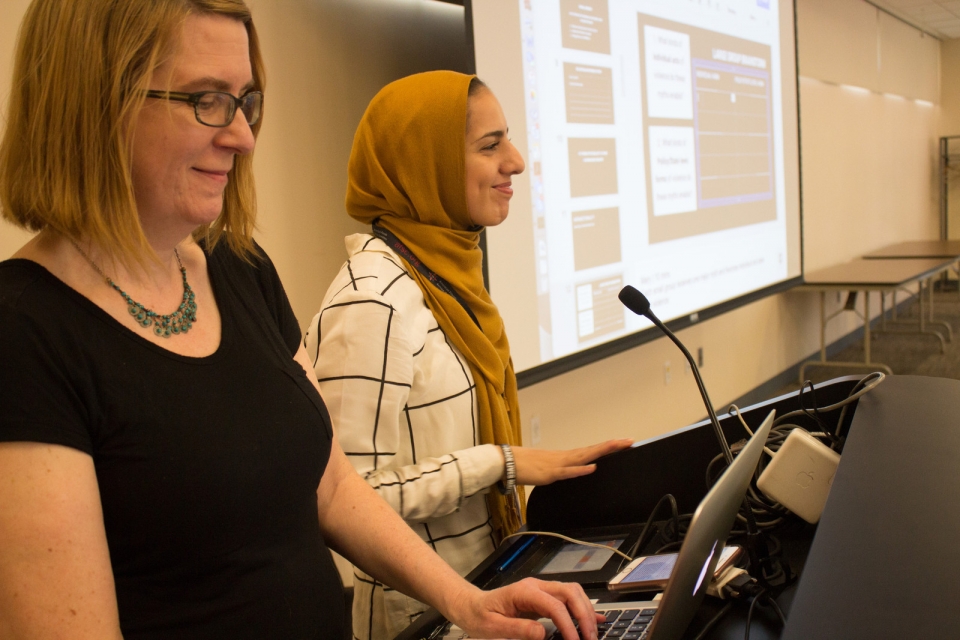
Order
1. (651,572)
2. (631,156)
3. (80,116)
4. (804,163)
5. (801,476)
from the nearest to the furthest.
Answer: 1. (80,116)
2. (651,572)
3. (801,476)
4. (631,156)
5. (804,163)

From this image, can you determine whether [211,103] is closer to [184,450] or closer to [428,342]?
[184,450]

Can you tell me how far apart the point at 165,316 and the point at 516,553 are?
0.57m

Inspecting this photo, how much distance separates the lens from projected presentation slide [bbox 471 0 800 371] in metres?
2.68

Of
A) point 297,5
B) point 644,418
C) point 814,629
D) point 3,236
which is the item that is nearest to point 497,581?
point 814,629

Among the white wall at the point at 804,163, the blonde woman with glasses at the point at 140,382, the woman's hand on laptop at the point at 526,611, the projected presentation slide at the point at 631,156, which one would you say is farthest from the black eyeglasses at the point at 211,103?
the projected presentation slide at the point at 631,156

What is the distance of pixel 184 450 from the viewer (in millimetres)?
777

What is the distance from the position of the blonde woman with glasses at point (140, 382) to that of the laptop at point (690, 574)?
2.2 inches

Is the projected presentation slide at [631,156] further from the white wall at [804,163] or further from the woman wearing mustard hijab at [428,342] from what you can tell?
the woman wearing mustard hijab at [428,342]

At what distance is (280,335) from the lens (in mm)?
1005

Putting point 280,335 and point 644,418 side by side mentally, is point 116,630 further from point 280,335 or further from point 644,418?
point 644,418

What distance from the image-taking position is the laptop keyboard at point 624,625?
79 centimetres

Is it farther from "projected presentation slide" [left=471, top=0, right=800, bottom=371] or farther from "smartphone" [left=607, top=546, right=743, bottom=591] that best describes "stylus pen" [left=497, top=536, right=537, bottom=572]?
"projected presentation slide" [left=471, top=0, right=800, bottom=371]

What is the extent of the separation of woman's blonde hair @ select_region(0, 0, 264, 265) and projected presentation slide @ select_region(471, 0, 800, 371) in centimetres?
177

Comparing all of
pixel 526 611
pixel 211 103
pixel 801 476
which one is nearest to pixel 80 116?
pixel 211 103
